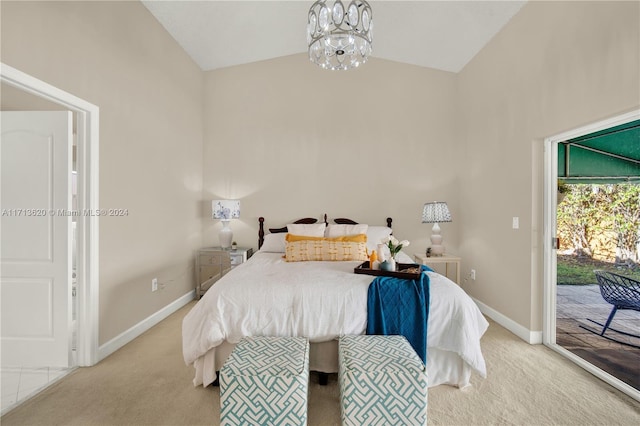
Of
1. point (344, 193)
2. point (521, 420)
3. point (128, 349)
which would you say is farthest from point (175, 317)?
point (521, 420)

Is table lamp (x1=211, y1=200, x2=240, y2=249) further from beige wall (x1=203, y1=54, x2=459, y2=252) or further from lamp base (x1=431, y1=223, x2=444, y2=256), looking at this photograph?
lamp base (x1=431, y1=223, x2=444, y2=256)

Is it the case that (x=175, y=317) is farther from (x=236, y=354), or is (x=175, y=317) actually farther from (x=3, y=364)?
(x=236, y=354)

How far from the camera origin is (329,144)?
4328mm

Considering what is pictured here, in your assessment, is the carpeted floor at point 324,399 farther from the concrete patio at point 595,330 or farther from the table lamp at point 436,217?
the table lamp at point 436,217

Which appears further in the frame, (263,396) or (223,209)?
(223,209)

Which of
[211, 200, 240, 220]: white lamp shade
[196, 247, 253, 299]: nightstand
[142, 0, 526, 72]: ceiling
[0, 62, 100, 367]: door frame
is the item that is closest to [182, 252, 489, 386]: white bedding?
[0, 62, 100, 367]: door frame

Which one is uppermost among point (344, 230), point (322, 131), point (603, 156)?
point (322, 131)

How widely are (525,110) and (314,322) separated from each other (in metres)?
2.74

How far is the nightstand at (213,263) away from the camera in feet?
13.0

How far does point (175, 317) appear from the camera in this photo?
347 centimetres

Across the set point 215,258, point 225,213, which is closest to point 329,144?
point 225,213

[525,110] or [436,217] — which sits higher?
[525,110]

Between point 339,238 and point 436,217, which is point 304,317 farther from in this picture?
point 436,217

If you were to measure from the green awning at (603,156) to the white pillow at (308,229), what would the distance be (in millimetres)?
2469
